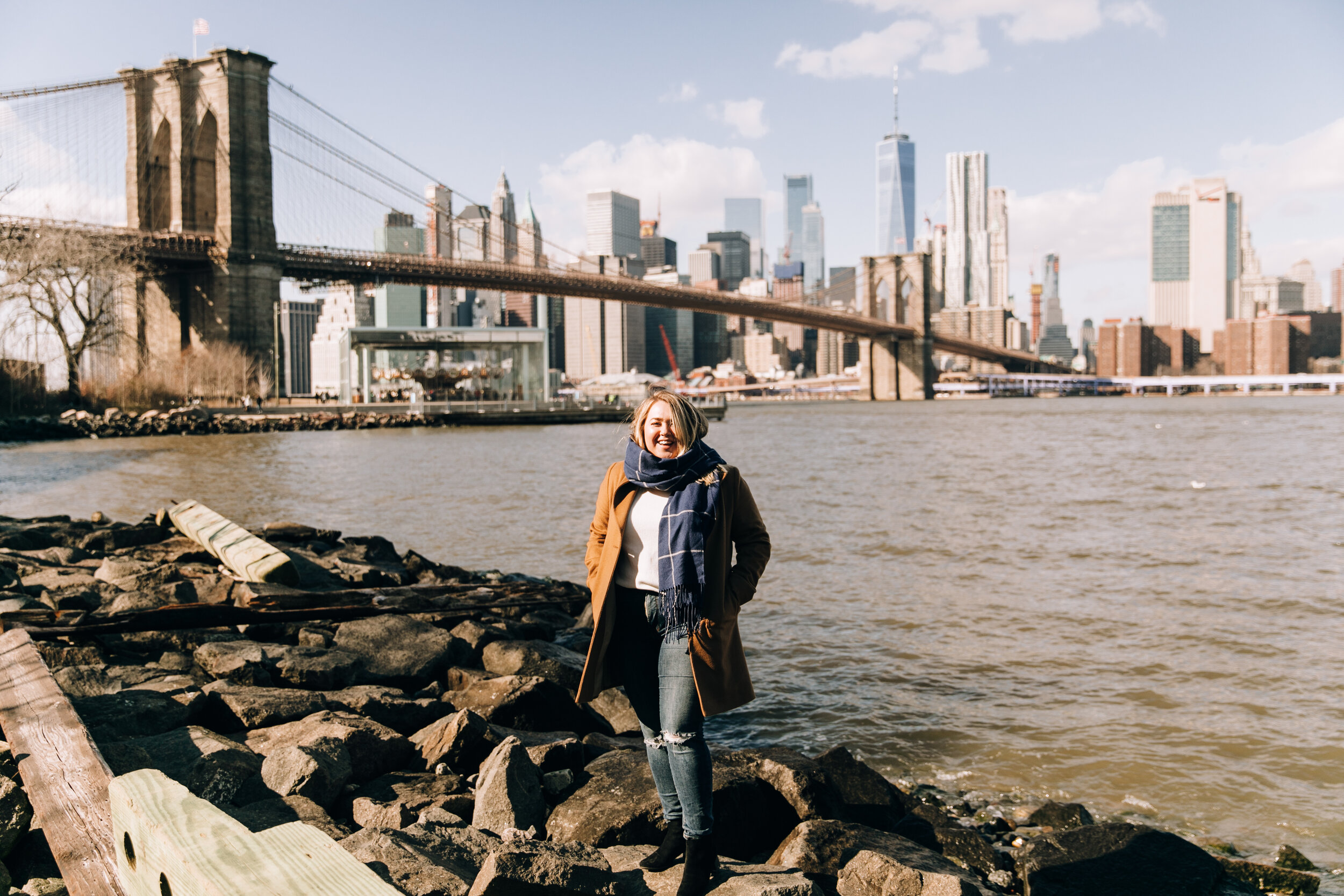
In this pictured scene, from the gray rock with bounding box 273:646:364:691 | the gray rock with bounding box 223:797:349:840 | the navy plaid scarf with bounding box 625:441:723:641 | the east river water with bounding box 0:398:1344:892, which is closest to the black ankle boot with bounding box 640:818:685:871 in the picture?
the navy plaid scarf with bounding box 625:441:723:641

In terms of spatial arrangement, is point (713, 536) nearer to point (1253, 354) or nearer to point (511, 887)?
point (511, 887)

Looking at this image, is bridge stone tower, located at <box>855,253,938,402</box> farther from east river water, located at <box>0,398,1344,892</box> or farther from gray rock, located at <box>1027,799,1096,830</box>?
gray rock, located at <box>1027,799,1096,830</box>

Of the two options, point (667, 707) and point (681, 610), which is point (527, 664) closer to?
point (667, 707)

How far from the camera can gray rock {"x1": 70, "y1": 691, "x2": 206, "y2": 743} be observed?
3.77 m

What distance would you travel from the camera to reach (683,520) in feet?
9.18

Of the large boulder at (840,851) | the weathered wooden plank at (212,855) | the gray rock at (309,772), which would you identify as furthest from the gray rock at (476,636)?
the weathered wooden plank at (212,855)

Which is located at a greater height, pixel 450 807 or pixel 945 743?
pixel 450 807

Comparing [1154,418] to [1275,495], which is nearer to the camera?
[1275,495]

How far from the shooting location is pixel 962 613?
8531 mm

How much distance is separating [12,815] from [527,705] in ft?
7.32

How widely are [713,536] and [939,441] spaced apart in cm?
3452

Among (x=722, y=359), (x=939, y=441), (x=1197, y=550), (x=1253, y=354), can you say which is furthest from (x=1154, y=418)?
(x=722, y=359)

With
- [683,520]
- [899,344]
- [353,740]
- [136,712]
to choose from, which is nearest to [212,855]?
[683,520]

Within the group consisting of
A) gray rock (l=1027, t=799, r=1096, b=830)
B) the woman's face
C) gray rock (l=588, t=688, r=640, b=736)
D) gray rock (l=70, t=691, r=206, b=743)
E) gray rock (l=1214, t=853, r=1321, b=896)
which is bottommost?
gray rock (l=1214, t=853, r=1321, b=896)
